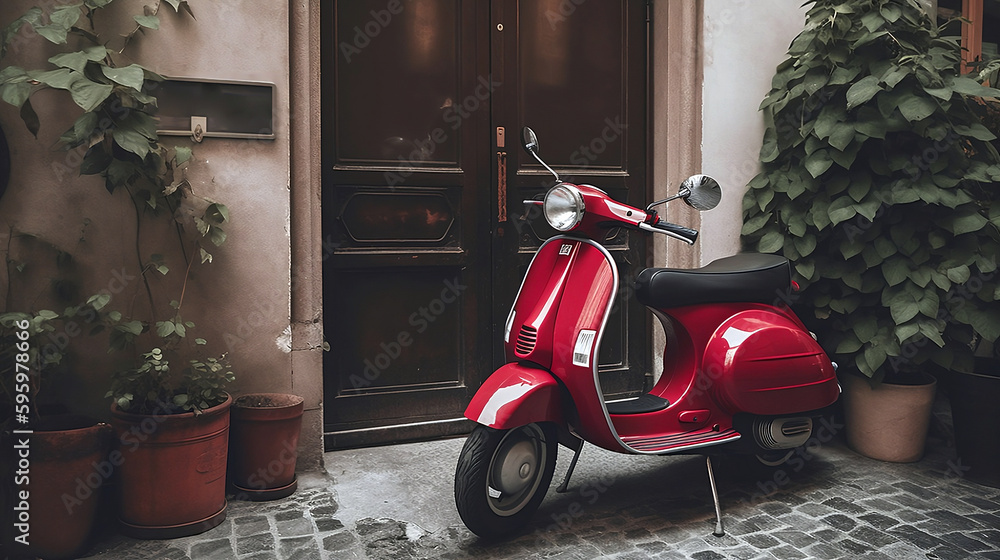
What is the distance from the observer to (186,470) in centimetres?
276

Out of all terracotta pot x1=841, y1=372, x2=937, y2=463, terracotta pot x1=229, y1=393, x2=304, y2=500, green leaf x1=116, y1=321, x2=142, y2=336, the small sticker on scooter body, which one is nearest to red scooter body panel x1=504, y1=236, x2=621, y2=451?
→ the small sticker on scooter body

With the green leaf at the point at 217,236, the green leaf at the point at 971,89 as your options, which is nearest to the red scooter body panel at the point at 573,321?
the green leaf at the point at 217,236

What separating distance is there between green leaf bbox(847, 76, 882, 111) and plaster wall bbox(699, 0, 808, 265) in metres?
0.76

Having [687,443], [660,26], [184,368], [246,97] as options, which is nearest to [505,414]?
[687,443]

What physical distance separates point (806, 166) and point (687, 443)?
1745 millimetres

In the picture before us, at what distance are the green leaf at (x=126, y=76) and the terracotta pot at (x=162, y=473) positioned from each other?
1.25m

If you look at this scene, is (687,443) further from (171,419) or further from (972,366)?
(171,419)

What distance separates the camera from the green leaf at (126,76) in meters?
2.63

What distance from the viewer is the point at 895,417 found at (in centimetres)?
365

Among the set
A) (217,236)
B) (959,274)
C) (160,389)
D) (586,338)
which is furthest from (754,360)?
(160,389)

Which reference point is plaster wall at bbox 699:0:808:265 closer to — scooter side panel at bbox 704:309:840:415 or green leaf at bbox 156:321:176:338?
scooter side panel at bbox 704:309:840:415

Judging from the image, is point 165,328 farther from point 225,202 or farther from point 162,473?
point 225,202

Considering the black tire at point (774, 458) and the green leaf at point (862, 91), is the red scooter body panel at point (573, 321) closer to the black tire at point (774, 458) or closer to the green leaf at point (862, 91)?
the black tire at point (774, 458)

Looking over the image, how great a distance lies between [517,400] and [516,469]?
32 cm
